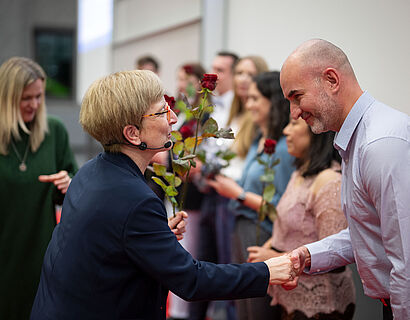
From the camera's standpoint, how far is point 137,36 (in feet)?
22.2

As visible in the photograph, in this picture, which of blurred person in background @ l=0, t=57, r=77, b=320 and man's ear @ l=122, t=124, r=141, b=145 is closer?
man's ear @ l=122, t=124, r=141, b=145

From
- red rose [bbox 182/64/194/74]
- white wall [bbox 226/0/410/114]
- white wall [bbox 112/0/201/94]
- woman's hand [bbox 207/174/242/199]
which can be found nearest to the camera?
white wall [bbox 226/0/410/114]

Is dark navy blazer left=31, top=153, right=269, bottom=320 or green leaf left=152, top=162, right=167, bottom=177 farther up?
green leaf left=152, top=162, right=167, bottom=177

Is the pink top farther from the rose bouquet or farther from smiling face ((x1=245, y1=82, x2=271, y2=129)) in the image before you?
smiling face ((x1=245, y1=82, x2=271, y2=129))

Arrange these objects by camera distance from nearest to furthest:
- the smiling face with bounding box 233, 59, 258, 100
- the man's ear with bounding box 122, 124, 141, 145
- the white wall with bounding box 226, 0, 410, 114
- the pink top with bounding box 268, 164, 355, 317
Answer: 1. the man's ear with bounding box 122, 124, 141, 145
2. the pink top with bounding box 268, 164, 355, 317
3. the white wall with bounding box 226, 0, 410, 114
4. the smiling face with bounding box 233, 59, 258, 100

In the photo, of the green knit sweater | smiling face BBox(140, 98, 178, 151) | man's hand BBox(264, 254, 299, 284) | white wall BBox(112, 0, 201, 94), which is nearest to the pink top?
man's hand BBox(264, 254, 299, 284)

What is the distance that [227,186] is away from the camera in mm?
2715

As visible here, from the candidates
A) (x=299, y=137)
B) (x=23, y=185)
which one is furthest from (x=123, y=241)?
(x=23, y=185)

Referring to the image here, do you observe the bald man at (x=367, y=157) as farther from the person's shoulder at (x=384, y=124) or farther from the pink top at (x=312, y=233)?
the pink top at (x=312, y=233)

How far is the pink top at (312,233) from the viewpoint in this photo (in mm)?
1964

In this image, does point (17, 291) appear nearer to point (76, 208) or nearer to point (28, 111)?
point (28, 111)

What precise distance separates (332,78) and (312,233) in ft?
2.42

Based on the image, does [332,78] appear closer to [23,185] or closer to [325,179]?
[325,179]

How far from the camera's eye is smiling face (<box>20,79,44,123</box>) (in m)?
2.40
